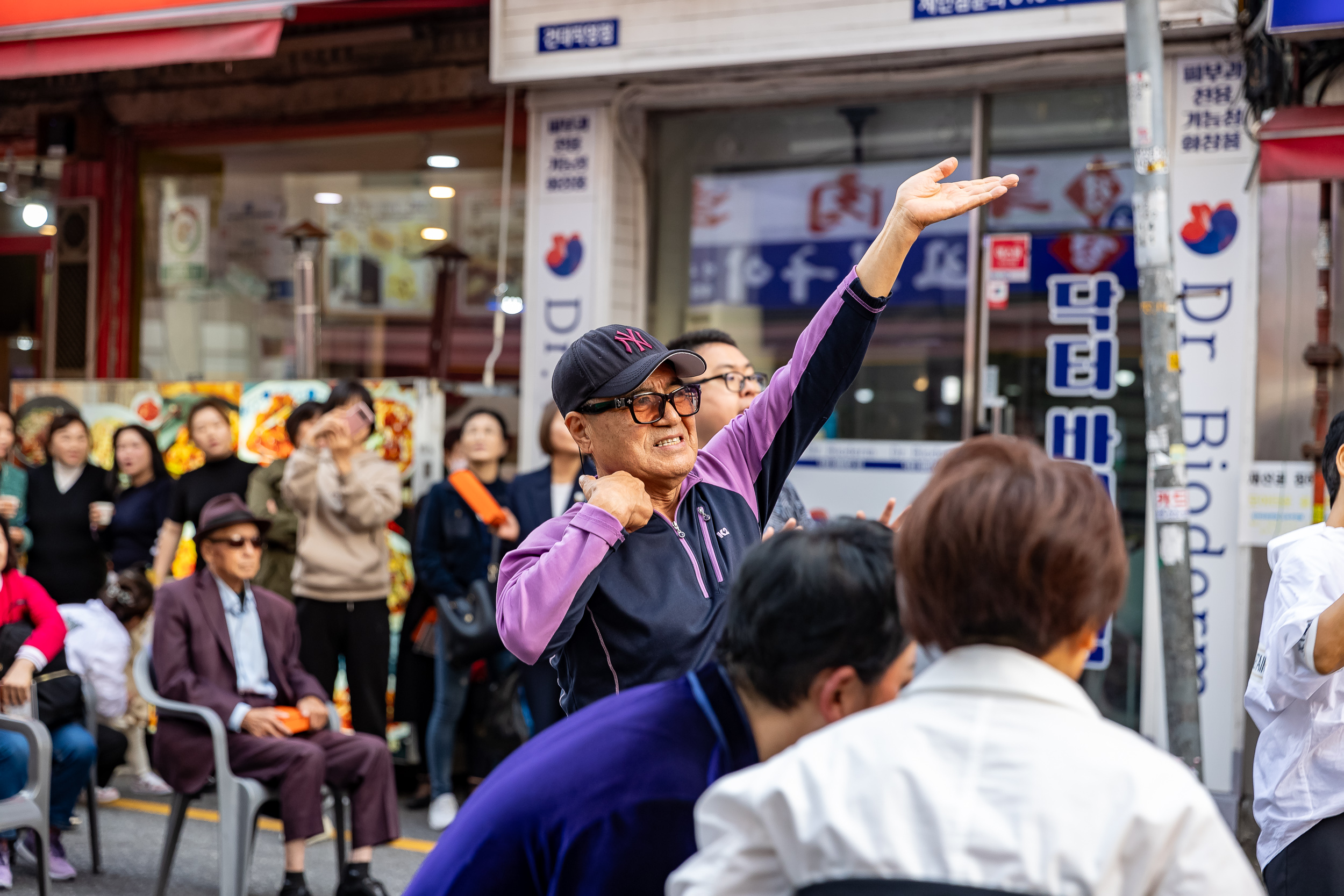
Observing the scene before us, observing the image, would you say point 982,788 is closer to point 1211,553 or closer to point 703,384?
point 703,384

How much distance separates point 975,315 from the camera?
7.38m

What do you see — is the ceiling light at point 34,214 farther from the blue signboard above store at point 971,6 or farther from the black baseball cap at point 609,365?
the black baseball cap at point 609,365

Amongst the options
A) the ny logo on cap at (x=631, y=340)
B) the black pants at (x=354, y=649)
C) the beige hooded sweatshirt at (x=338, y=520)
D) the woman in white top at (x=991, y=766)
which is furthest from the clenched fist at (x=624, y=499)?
the black pants at (x=354, y=649)

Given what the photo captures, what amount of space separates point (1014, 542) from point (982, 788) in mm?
260

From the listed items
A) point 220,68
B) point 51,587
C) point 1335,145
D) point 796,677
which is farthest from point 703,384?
point 220,68

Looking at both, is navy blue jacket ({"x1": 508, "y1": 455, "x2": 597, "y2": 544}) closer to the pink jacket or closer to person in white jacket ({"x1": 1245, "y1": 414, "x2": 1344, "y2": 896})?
the pink jacket

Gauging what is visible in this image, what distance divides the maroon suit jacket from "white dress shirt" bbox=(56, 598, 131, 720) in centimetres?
111

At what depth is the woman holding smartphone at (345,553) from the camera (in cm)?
680

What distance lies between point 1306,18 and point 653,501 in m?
4.28

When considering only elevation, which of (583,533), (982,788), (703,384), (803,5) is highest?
(803,5)

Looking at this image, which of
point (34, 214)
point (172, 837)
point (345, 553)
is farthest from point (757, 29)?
point (34, 214)

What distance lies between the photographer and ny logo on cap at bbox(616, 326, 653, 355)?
104 inches

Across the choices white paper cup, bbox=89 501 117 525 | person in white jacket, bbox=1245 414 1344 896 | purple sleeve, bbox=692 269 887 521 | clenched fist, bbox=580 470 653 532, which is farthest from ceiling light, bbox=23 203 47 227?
person in white jacket, bbox=1245 414 1344 896

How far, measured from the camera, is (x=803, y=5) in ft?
23.4
